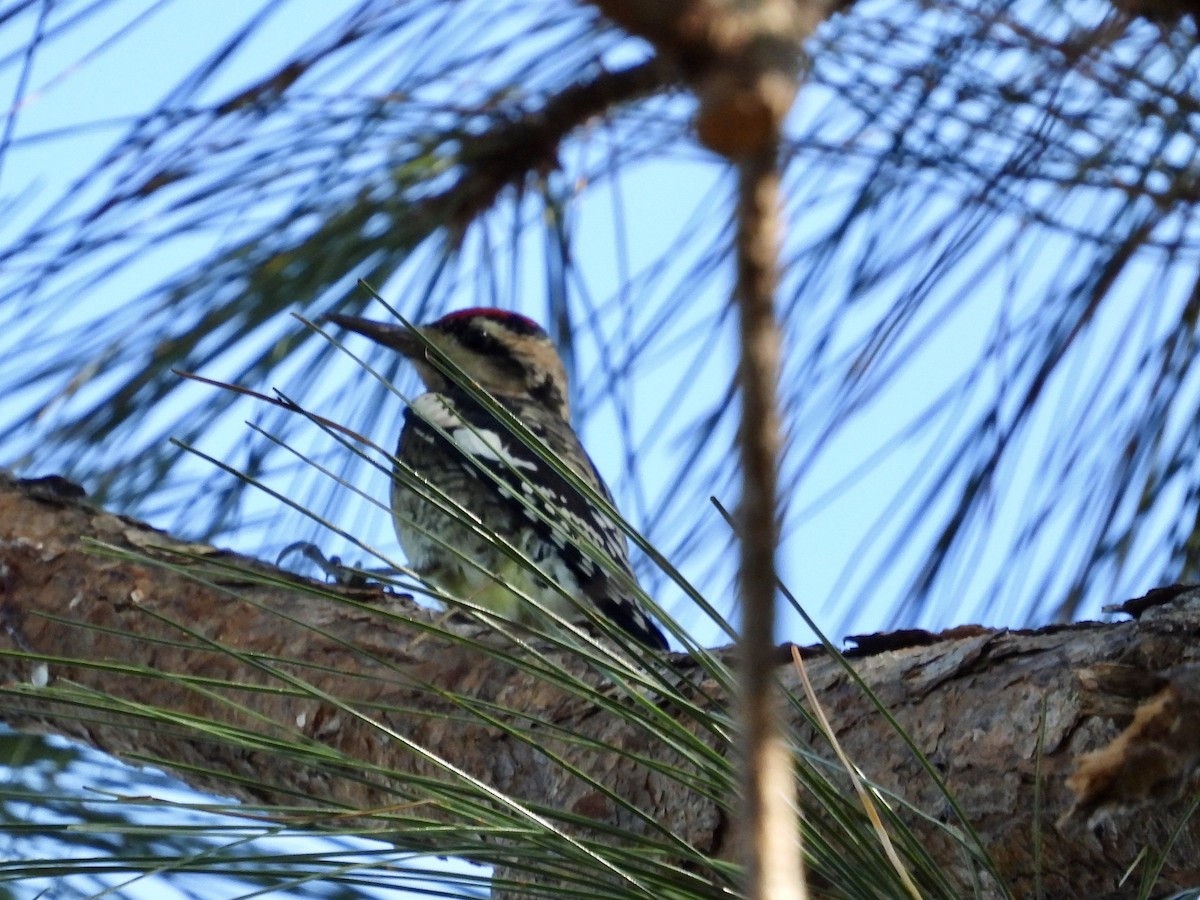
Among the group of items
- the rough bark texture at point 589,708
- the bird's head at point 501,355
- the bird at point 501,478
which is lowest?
the rough bark texture at point 589,708

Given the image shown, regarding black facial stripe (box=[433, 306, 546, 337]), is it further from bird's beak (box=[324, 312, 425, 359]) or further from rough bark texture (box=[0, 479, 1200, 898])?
rough bark texture (box=[0, 479, 1200, 898])

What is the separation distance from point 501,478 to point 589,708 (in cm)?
113

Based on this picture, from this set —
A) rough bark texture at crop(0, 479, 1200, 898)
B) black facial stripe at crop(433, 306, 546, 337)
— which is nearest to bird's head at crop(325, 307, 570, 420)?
black facial stripe at crop(433, 306, 546, 337)

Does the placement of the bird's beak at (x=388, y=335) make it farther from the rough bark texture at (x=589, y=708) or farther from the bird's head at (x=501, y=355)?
the rough bark texture at (x=589, y=708)

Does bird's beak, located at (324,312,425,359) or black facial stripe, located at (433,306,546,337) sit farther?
black facial stripe, located at (433,306,546,337)

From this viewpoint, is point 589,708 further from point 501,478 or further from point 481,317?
point 481,317

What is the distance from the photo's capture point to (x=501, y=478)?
3.04 m

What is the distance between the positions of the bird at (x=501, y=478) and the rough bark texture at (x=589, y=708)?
0.52m

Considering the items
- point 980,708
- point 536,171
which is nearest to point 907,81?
point 536,171

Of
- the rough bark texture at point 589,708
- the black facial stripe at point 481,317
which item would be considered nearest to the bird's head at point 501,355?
the black facial stripe at point 481,317

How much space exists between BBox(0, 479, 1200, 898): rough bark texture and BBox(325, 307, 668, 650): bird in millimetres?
517

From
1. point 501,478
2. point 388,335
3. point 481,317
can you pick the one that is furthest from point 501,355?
point 501,478

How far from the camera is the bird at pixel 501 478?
134 inches

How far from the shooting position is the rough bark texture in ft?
4.29
